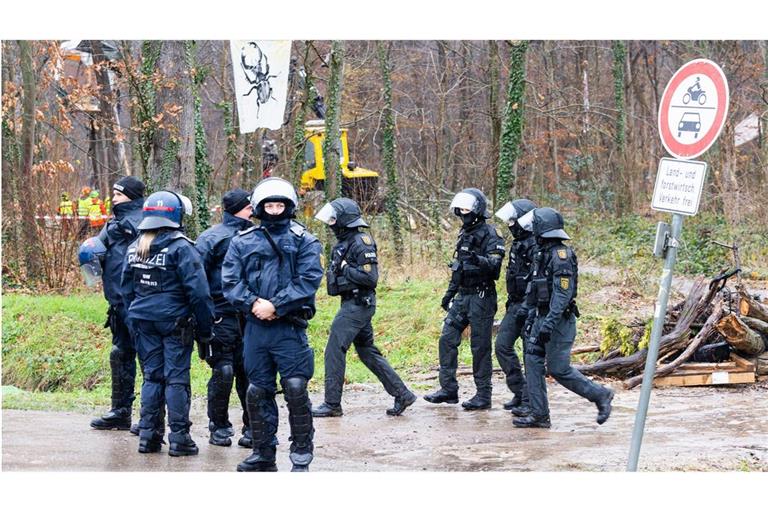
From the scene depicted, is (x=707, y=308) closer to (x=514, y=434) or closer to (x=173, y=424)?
(x=514, y=434)

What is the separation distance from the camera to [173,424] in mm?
8062

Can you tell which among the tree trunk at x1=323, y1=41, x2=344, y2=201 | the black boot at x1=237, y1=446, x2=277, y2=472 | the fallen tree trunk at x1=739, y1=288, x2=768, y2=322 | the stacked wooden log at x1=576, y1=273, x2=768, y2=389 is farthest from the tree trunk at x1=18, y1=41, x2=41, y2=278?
the fallen tree trunk at x1=739, y1=288, x2=768, y2=322

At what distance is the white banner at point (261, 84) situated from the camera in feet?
48.7

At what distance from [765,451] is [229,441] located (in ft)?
14.7

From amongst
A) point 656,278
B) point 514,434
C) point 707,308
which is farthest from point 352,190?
point 514,434

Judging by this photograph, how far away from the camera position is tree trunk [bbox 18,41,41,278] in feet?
58.5

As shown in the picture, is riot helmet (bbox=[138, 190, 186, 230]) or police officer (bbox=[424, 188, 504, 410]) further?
police officer (bbox=[424, 188, 504, 410])

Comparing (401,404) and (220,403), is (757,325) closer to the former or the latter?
(401,404)

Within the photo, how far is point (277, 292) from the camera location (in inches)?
284

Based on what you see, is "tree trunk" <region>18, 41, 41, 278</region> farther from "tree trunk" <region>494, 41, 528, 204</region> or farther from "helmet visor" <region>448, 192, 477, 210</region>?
"helmet visor" <region>448, 192, 477, 210</region>

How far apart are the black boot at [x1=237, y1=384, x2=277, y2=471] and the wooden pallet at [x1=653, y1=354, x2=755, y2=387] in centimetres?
547

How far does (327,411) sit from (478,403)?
1.55m

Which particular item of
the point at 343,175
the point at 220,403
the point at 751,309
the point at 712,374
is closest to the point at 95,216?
the point at 343,175

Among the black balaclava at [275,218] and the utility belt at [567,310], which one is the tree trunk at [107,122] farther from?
the black balaclava at [275,218]
